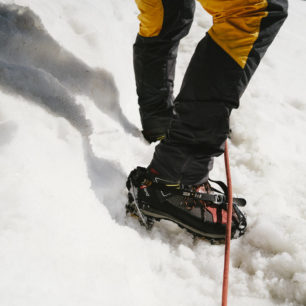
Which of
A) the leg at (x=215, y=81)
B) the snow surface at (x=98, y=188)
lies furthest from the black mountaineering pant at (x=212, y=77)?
the snow surface at (x=98, y=188)

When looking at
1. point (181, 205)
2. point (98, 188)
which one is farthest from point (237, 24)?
point (98, 188)

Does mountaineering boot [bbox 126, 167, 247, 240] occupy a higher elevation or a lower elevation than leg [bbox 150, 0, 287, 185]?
lower

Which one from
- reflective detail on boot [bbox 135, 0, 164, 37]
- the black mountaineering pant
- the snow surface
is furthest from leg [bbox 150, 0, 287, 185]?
reflective detail on boot [bbox 135, 0, 164, 37]

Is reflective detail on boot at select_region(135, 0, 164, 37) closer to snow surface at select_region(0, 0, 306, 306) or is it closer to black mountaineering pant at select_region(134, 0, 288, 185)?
black mountaineering pant at select_region(134, 0, 288, 185)

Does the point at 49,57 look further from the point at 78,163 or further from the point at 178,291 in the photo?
the point at 178,291

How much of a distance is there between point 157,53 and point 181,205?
87 cm

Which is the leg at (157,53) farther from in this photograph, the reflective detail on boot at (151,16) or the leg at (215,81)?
the leg at (215,81)

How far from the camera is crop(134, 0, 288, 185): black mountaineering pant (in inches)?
33.3

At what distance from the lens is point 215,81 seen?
0.92 meters

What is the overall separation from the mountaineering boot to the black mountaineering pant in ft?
0.20

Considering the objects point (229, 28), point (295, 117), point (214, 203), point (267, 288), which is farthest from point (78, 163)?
point (295, 117)

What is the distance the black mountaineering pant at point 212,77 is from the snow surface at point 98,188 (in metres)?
0.36

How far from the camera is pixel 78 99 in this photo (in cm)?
156

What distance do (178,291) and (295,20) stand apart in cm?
452
